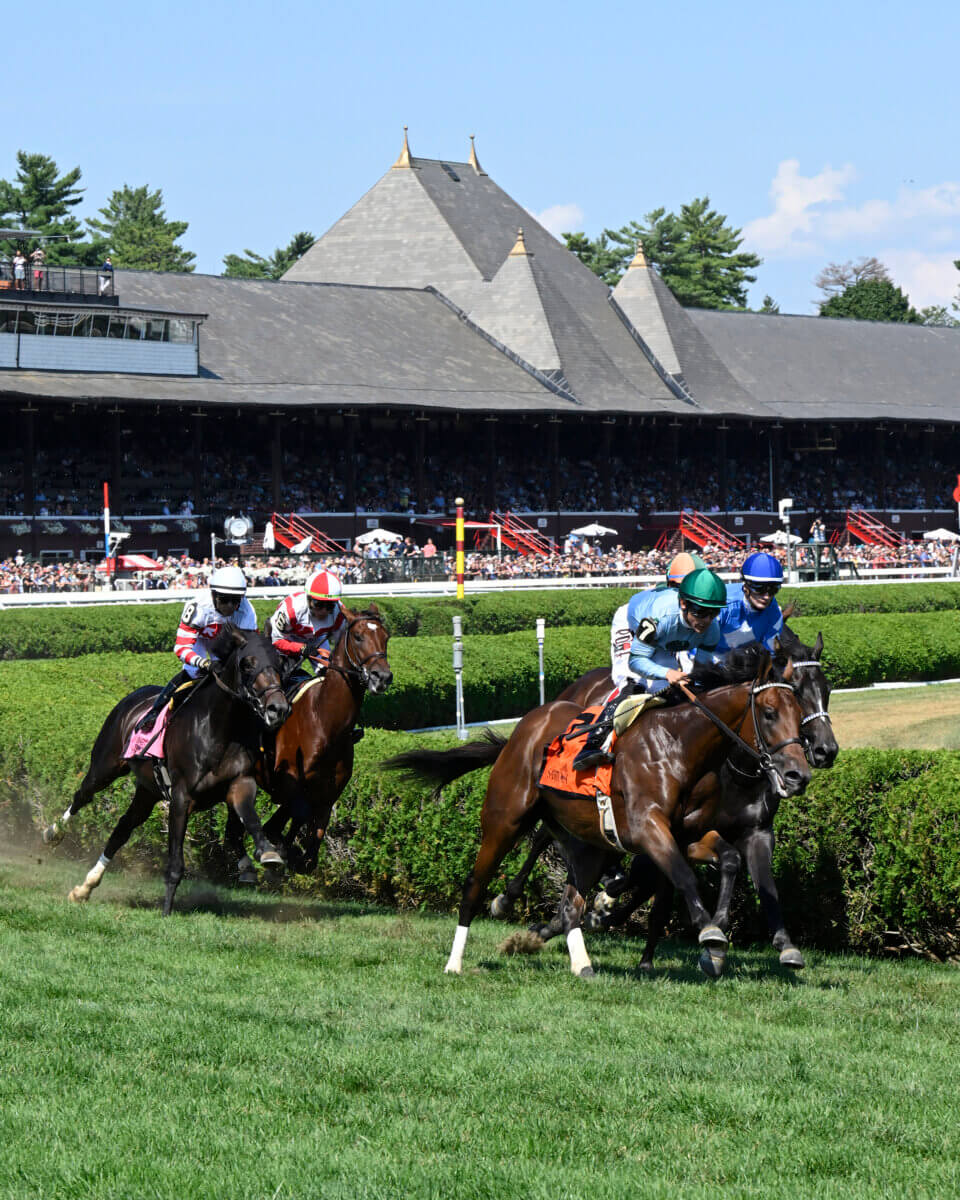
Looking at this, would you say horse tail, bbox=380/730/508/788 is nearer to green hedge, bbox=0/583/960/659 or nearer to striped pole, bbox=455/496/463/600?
green hedge, bbox=0/583/960/659

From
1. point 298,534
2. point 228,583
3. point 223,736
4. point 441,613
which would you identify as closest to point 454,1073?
point 223,736

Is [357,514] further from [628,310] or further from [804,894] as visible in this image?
[804,894]

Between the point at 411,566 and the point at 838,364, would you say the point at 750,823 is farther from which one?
the point at 838,364

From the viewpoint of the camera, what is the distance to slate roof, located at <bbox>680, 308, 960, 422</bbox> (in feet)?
183

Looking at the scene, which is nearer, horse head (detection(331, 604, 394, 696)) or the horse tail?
the horse tail

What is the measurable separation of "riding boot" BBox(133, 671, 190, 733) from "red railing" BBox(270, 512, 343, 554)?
101 ft

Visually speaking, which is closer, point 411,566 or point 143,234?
point 411,566

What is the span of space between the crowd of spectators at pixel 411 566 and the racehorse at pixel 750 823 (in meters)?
23.9

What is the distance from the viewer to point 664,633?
8273 millimetres

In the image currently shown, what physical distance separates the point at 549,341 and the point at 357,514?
1130 centimetres

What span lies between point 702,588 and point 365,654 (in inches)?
111

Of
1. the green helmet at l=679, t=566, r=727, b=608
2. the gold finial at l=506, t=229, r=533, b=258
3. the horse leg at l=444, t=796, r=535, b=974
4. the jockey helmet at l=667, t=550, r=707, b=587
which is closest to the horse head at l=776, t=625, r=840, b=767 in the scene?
the green helmet at l=679, t=566, r=727, b=608

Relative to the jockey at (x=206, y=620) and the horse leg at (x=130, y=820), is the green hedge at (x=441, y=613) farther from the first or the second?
the jockey at (x=206, y=620)

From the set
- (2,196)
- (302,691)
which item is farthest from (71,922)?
(2,196)
